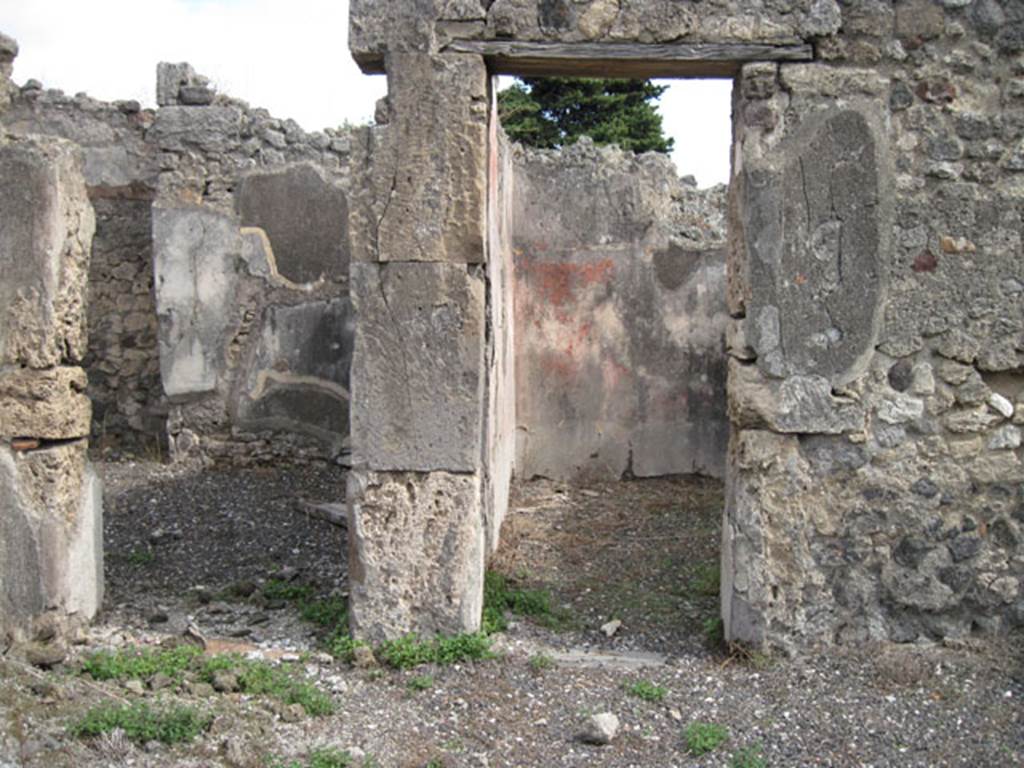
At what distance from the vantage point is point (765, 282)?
163 inches

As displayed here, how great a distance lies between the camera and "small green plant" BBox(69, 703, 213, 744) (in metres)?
3.42

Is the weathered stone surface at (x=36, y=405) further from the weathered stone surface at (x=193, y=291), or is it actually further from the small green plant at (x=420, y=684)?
the weathered stone surface at (x=193, y=291)

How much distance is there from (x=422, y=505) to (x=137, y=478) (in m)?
4.23

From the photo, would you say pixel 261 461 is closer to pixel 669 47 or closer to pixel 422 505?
pixel 422 505

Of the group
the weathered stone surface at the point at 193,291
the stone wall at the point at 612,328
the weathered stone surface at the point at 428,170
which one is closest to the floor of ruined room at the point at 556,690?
the weathered stone surface at the point at 428,170

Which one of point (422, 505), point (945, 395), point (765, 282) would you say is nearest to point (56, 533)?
point (422, 505)

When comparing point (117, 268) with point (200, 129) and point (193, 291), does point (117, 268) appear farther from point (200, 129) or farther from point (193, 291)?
point (200, 129)

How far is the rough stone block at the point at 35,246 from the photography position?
4.16m

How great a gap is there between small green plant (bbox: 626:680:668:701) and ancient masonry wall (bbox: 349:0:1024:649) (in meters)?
0.57

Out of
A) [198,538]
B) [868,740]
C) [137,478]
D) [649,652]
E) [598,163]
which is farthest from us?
[598,163]

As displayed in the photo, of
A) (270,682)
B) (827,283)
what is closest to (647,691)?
(270,682)

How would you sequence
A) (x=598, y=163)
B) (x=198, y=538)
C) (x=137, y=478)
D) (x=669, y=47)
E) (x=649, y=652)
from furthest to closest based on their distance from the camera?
(x=598, y=163)
(x=137, y=478)
(x=198, y=538)
(x=649, y=652)
(x=669, y=47)

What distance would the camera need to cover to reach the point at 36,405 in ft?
13.9

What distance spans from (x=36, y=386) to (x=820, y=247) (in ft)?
11.1
